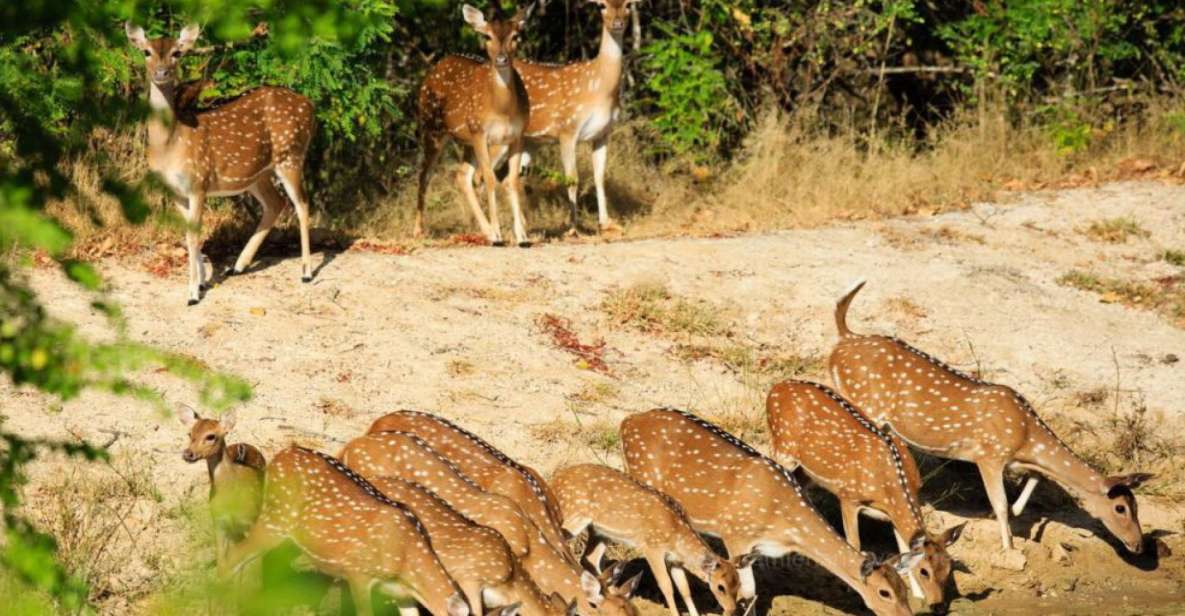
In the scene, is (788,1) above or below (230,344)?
above

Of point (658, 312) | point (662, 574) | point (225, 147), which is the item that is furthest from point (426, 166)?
point (662, 574)

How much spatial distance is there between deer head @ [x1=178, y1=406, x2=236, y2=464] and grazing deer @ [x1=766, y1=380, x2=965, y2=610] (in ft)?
10.9

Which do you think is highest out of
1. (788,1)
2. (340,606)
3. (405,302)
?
(788,1)

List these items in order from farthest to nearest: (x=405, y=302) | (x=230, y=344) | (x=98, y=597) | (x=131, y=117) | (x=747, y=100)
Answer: (x=747, y=100) → (x=405, y=302) → (x=230, y=344) → (x=98, y=597) → (x=131, y=117)

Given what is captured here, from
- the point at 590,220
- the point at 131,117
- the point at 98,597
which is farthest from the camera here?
the point at 590,220

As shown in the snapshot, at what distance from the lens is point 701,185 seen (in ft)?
53.0

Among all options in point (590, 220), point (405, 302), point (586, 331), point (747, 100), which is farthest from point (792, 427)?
point (747, 100)

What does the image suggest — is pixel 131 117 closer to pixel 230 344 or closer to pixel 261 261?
pixel 230 344

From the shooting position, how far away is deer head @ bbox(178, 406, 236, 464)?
29.5 ft

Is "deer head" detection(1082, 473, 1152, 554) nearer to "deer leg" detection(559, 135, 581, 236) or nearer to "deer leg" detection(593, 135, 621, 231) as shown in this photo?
"deer leg" detection(593, 135, 621, 231)

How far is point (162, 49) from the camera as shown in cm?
1227

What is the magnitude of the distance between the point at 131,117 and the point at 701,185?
11.2 m

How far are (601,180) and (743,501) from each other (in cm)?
579

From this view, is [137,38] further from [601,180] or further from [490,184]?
[601,180]
